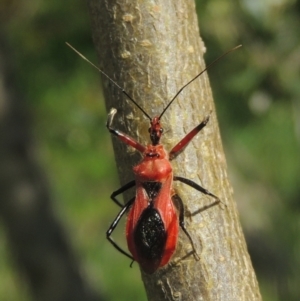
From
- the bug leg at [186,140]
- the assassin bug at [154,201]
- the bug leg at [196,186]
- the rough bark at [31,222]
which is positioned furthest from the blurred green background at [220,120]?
the bug leg at [196,186]

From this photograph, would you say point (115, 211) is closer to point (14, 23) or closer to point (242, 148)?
point (242, 148)

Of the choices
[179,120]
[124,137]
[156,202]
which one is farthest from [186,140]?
[156,202]

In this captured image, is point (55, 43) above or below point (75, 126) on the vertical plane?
above

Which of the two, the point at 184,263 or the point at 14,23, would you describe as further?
the point at 14,23

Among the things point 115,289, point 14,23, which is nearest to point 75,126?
point 14,23

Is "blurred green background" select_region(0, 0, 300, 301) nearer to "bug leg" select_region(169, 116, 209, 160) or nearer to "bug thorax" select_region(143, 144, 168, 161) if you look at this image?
"bug thorax" select_region(143, 144, 168, 161)

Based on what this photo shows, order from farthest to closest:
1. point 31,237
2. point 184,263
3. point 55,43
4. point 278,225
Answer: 1. point 278,225
2. point 31,237
3. point 55,43
4. point 184,263
